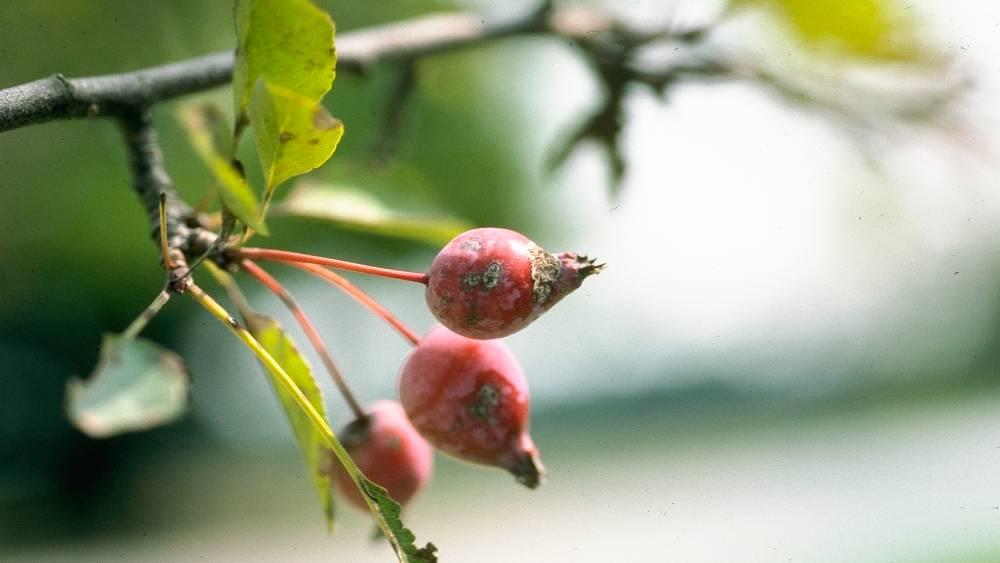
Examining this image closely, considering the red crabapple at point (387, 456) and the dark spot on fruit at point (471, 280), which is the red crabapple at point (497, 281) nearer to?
the dark spot on fruit at point (471, 280)

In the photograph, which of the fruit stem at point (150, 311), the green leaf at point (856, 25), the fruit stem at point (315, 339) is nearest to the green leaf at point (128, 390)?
the fruit stem at point (150, 311)

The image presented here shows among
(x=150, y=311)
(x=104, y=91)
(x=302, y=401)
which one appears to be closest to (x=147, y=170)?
(x=104, y=91)

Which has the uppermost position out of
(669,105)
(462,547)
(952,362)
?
(952,362)

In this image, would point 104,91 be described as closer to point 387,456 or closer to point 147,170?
point 147,170

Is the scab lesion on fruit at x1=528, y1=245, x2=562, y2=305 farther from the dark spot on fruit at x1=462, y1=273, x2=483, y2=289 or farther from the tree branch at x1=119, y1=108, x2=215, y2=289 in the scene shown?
the tree branch at x1=119, y1=108, x2=215, y2=289

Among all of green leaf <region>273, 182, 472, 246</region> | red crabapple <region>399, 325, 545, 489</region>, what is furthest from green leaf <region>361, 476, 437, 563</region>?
green leaf <region>273, 182, 472, 246</region>

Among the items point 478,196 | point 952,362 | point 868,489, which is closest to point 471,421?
point 478,196

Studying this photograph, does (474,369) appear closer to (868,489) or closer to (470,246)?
(470,246)
